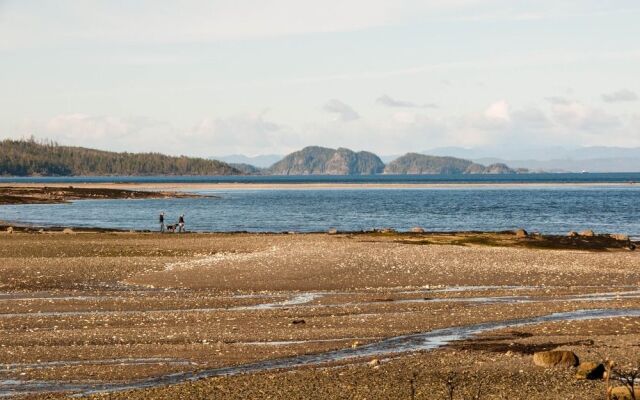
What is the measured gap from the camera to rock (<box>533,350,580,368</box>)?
21.2m

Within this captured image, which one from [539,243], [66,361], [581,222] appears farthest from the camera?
[581,222]

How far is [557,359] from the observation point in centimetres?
2131

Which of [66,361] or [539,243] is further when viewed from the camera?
[539,243]

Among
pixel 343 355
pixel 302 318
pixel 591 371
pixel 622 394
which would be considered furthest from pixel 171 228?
pixel 622 394

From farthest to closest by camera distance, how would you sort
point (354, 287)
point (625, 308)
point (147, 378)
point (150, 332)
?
point (354, 287)
point (625, 308)
point (150, 332)
point (147, 378)

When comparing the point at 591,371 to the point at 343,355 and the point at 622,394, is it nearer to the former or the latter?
the point at 622,394

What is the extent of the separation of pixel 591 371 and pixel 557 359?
1.42m

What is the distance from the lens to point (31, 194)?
145 m

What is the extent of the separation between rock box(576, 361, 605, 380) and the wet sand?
366mm

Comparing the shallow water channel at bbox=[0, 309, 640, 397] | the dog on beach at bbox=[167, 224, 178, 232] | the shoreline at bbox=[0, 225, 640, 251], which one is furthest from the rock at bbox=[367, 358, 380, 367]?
the dog on beach at bbox=[167, 224, 178, 232]

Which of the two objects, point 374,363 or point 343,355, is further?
point 343,355

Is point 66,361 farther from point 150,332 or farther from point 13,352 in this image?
point 150,332

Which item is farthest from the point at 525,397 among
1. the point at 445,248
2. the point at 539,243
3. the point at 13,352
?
the point at 539,243

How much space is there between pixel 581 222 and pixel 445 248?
40.4 meters
